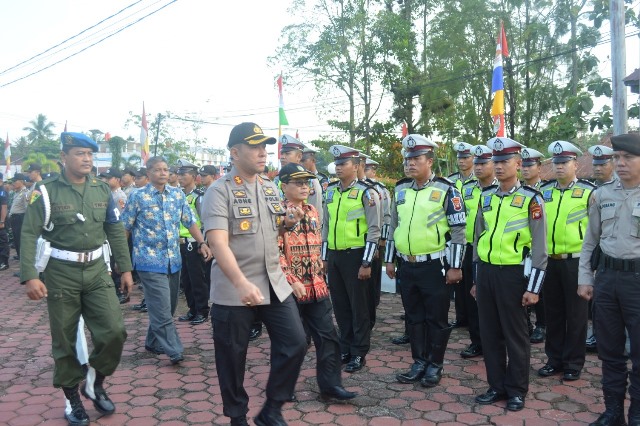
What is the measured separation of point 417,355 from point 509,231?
4.45 feet

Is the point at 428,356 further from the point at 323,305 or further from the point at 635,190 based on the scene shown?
the point at 635,190

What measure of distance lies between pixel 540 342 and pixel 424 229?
241 centimetres

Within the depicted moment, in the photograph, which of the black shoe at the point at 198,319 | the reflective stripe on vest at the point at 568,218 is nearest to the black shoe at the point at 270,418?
the reflective stripe on vest at the point at 568,218

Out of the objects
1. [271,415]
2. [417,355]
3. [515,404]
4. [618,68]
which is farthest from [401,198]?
[618,68]

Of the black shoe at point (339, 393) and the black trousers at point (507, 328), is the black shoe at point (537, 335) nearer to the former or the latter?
the black trousers at point (507, 328)

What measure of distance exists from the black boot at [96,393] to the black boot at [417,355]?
2.31 metres

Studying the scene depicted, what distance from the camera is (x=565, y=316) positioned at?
498 cm

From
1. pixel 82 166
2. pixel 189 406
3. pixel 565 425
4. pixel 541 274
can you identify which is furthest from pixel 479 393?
pixel 82 166

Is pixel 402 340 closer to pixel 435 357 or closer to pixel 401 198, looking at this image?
pixel 435 357

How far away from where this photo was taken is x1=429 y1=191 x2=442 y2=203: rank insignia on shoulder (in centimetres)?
460

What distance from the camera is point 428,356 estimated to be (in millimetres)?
4797

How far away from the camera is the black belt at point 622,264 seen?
3.59 metres

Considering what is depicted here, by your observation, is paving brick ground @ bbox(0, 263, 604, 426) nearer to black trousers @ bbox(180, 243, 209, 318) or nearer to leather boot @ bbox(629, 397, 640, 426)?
leather boot @ bbox(629, 397, 640, 426)

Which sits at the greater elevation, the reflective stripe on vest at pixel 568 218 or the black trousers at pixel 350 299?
the reflective stripe on vest at pixel 568 218
